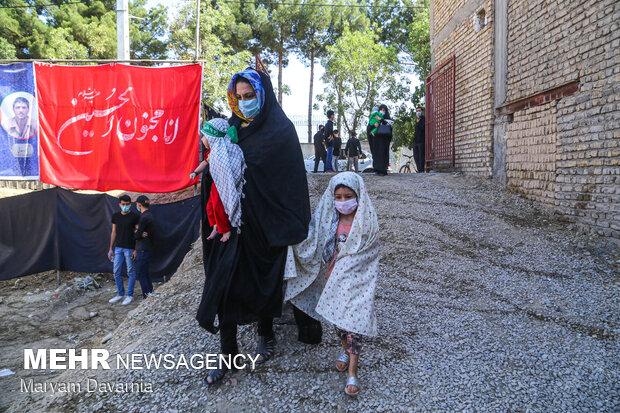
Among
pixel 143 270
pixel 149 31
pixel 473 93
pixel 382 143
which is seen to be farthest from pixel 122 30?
pixel 149 31

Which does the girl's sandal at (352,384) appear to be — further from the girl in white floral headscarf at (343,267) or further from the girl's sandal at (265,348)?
the girl's sandal at (265,348)

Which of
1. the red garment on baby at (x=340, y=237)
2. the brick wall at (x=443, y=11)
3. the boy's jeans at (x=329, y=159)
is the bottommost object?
the red garment on baby at (x=340, y=237)

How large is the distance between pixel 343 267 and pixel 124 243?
5.08 meters

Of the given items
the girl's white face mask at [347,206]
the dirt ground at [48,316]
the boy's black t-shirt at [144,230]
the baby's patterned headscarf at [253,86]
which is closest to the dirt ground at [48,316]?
the dirt ground at [48,316]

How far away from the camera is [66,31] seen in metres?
14.8

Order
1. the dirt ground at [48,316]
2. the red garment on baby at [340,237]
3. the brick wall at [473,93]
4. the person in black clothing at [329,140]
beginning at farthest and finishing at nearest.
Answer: the person in black clothing at [329,140], the brick wall at [473,93], the dirt ground at [48,316], the red garment on baby at [340,237]

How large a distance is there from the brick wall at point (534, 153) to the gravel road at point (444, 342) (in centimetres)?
71

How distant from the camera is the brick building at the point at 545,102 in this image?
4.28m

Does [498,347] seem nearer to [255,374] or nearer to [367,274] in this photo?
[367,274]

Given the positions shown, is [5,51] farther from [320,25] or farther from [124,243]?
[320,25]

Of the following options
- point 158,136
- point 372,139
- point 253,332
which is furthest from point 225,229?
point 372,139

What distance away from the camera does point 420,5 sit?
21.4m

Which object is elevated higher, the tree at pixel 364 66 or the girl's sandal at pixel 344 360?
the tree at pixel 364 66

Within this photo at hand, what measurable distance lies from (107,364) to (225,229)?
4.97 ft
